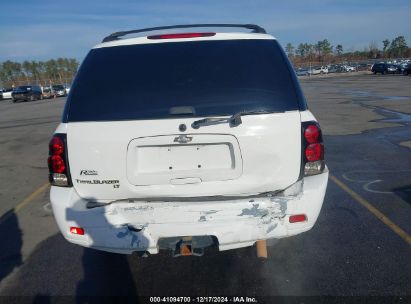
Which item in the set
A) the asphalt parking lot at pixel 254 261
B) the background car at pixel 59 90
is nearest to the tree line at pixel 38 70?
the background car at pixel 59 90

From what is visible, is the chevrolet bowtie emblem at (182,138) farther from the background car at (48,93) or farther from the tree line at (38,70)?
the tree line at (38,70)

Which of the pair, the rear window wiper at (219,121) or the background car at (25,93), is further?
the background car at (25,93)

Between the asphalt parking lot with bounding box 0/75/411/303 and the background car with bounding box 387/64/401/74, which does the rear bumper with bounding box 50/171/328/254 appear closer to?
the asphalt parking lot with bounding box 0/75/411/303

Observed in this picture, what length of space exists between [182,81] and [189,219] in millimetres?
1017

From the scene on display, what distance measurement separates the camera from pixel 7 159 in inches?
347

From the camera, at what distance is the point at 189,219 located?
2.71 m

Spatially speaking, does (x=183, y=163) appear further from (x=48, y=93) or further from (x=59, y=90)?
(x=59, y=90)

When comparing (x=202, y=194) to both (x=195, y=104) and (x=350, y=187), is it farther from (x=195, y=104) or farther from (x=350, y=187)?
(x=350, y=187)

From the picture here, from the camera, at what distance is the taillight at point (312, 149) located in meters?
2.87

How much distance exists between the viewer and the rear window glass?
9.17ft

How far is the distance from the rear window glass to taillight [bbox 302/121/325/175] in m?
0.19

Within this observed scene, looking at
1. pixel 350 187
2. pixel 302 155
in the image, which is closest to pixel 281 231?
pixel 302 155

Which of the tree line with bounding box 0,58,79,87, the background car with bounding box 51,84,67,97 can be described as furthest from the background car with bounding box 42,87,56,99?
the tree line with bounding box 0,58,79,87

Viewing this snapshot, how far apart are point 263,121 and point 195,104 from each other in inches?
19.7
